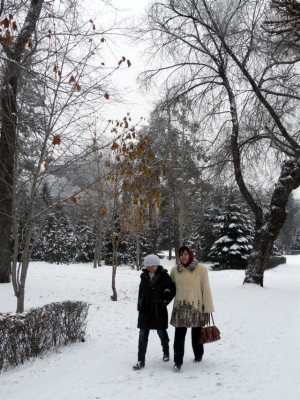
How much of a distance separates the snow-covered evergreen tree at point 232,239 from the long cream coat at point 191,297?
2608 cm

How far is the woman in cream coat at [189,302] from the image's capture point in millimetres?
4973

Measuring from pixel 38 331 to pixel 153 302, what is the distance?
1670 mm

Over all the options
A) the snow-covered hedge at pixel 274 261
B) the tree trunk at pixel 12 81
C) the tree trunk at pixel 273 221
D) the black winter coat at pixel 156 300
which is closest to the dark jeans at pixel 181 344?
the black winter coat at pixel 156 300

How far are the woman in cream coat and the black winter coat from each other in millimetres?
134

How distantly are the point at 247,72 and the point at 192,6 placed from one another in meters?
2.68

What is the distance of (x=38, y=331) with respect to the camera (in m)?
5.41

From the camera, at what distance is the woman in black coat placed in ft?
16.6

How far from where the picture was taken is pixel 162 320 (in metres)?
5.09

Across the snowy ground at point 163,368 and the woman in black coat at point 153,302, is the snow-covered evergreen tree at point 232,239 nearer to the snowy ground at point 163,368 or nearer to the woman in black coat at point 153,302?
the snowy ground at point 163,368

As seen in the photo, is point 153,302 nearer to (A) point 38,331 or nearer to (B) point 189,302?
(B) point 189,302

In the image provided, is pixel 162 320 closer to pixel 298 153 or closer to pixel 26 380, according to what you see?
pixel 26 380

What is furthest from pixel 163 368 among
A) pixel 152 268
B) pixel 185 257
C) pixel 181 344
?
pixel 185 257

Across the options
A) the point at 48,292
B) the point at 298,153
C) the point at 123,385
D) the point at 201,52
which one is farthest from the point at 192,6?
the point at 123,385

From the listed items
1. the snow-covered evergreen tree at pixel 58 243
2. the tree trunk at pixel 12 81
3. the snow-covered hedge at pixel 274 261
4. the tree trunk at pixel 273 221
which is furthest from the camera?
the snow-covered evergreen tree at pixel 58 243
